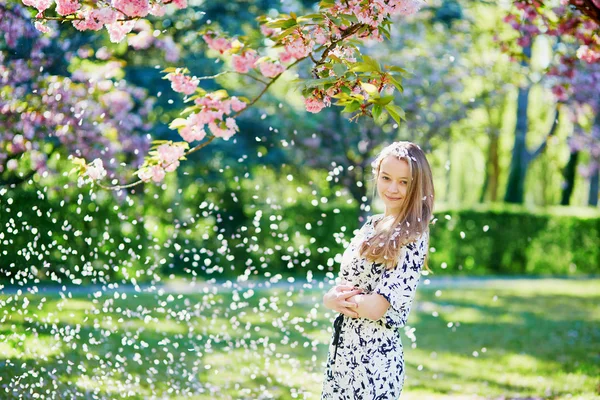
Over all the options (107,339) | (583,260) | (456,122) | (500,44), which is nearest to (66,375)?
(107,339)

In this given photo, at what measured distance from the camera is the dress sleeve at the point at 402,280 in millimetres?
2934

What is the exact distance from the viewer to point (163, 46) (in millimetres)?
9844

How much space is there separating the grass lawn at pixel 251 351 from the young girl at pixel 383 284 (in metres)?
0.59

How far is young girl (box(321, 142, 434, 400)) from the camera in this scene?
9.65 ft

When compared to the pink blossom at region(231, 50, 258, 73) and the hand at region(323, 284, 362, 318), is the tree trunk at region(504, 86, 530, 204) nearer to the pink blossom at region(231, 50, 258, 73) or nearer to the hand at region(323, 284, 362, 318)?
the pink blossom at region(231, 50, 258, 73)

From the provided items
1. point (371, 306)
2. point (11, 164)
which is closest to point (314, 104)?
point (371, 306)

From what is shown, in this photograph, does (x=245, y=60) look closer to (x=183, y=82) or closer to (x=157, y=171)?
(x=183, y=82)

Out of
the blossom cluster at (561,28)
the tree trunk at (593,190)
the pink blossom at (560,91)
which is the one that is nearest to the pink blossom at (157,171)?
the blossom cluster at (561,28)

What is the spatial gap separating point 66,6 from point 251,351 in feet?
11.9

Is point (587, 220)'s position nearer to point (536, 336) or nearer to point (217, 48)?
point (536, 336)

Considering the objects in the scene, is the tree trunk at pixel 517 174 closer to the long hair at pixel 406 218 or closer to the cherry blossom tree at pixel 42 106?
the cherry blossom tree at pixel 42 106

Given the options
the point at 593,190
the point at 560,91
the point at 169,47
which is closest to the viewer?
the point at 560,91

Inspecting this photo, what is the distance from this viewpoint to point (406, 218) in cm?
302

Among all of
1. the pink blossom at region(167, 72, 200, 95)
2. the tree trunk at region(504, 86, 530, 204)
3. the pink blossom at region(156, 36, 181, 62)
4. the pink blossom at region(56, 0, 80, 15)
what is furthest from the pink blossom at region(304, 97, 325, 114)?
the tree trunk at region(504, 86, 530, 204)
